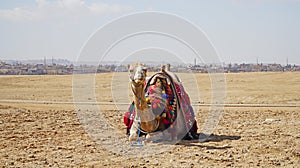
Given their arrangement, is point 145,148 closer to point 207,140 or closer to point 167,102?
point 167,102

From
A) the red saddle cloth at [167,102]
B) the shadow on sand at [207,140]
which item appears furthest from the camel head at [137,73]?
the shadow on sand at [207,140]

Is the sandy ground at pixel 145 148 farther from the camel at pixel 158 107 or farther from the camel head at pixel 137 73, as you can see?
the camel head at pixel 137 73

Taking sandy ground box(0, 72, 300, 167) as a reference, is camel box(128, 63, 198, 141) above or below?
above

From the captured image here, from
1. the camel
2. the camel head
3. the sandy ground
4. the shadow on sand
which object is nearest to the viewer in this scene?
the sandy ground

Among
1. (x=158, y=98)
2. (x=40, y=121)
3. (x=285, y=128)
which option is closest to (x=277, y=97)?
(x=285, y=128)

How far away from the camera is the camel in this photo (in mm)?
9555

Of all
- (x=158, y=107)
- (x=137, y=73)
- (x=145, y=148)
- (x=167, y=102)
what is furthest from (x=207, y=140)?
(x=137, y=73)

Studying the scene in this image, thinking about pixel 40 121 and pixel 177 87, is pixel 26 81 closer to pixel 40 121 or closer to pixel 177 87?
pixel 40 121

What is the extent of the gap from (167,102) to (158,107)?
625 millimetres

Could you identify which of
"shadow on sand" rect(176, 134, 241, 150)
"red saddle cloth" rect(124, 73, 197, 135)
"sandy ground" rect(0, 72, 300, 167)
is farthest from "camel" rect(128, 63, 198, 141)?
"sandy ground" rect(0, 72, 300, 167)

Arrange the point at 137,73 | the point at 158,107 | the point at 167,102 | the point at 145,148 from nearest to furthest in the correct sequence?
the point at 137,73
the point at 145,148
the point at 158,107
the point at 167,102

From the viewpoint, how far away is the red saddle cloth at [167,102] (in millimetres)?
10898

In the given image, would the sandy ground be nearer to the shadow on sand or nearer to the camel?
the shadow on sand

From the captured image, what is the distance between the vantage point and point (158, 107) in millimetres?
10703
